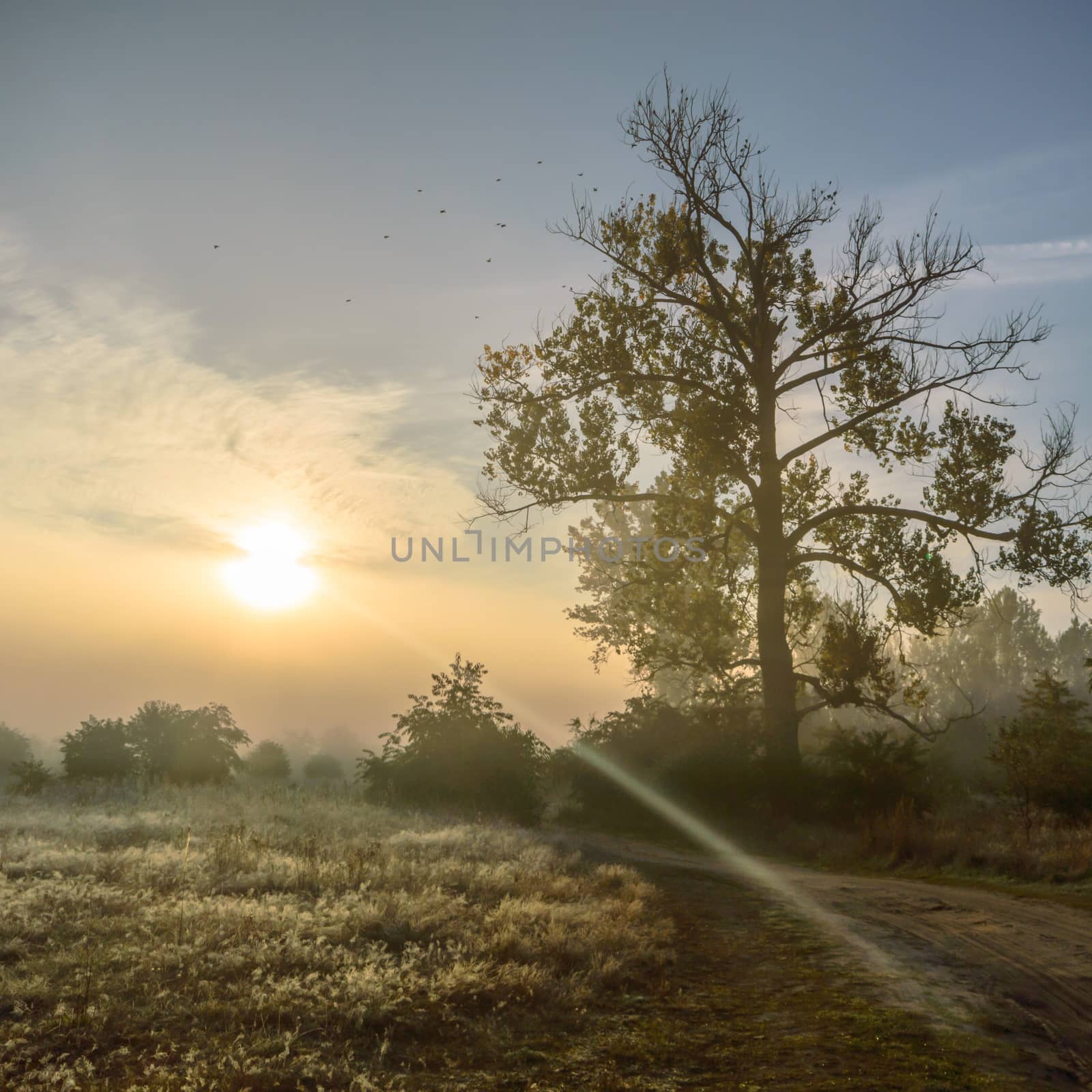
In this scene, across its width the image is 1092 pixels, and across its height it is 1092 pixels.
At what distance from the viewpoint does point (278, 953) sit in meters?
6.46

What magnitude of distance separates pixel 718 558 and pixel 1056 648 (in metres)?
90.4

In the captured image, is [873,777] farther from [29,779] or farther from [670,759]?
[29,779]

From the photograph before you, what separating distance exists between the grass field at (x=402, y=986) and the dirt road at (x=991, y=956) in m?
0.49

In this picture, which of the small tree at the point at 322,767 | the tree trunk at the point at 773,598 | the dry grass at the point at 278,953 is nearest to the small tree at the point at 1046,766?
the tree trunk at the point at 773,598

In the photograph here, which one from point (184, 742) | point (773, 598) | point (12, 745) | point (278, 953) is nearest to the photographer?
point (278, 953)

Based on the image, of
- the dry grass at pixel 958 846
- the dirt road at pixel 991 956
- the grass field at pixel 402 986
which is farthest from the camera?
the dry grass at pixel 958 846

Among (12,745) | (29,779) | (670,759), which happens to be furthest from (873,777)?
(12,745)

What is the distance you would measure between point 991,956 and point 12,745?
127ft

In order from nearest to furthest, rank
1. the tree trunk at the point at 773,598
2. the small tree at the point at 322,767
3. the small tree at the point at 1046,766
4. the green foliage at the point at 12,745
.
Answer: the small tree at the point at 1046,766
the tree trunk at the point at 773,598
the green foliage at the point at 12,745
the small tree at the point at 322,767

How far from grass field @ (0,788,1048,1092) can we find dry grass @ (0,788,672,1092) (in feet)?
0.07

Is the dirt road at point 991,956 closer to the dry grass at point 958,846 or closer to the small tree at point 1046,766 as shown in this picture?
the dry grass at point 958,846

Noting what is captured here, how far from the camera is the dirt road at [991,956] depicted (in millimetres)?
5438

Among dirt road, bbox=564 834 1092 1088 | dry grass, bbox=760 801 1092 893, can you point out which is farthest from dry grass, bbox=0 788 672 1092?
dry grass, bbox=760 801 1092 893

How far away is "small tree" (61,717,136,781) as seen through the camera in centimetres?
2375
